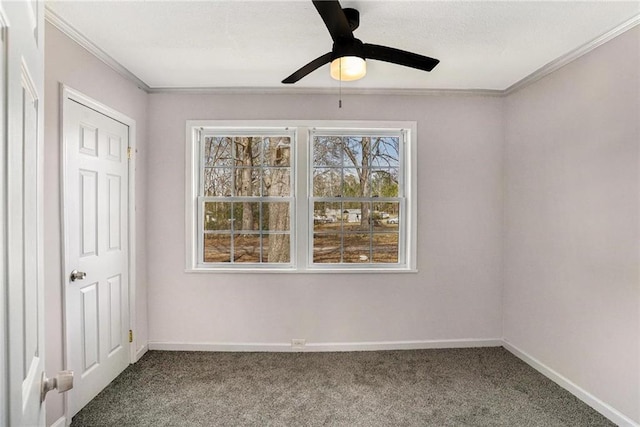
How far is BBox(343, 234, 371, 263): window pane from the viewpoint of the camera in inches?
133

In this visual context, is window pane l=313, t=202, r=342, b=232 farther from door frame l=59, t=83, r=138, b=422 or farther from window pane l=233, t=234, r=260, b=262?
door frame l=59, t=83, r=138, b=422

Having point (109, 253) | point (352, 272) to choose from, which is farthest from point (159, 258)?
point (352, 272)

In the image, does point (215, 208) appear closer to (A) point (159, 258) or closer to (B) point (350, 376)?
(A) point (159, 258)

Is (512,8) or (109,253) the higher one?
(512,8)

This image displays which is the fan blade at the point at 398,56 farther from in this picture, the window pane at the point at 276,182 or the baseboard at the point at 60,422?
the baseboard at the point at 60,422

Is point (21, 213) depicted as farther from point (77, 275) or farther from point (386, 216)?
point (386, 216)

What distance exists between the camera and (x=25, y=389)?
0.69m

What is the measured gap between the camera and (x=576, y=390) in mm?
2477

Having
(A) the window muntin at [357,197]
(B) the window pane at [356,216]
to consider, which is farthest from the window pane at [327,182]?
(B) the window pane at [356,216]

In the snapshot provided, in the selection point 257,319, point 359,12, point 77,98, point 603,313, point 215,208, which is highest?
point 359,12

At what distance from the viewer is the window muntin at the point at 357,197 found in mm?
3357

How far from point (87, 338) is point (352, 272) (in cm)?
→ 213

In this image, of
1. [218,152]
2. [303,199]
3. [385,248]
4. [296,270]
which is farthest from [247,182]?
[385,248]

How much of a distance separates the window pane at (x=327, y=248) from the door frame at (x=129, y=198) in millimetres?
1609
